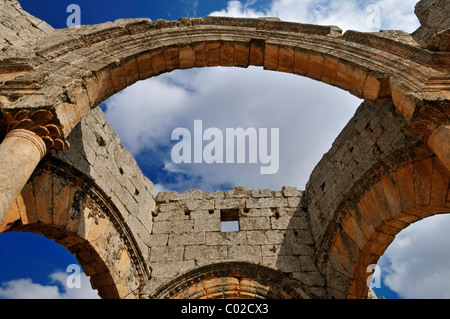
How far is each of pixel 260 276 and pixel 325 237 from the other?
1.63m

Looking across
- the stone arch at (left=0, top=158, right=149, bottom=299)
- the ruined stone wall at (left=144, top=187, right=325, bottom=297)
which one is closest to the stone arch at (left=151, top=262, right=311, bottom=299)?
the ruined stone wall at (left=144, top=187, right=325, bottom=297)

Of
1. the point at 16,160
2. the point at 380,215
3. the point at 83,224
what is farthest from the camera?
the point at 380,215

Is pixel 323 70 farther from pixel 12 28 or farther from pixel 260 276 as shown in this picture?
pixel 12 28

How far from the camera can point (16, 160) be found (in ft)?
11.4

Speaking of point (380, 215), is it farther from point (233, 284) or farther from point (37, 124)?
point (37, 124)

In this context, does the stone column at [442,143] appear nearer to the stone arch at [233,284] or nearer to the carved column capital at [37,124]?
the stone arch at [233,284]

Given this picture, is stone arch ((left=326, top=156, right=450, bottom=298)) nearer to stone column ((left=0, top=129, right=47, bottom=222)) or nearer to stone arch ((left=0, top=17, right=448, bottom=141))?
stone arch ((left=0, top=17, right=448, bottom=141))

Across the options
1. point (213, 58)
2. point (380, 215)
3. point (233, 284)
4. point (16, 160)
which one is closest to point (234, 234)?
point (233, 284)

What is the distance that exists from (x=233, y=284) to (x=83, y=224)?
3.34 m

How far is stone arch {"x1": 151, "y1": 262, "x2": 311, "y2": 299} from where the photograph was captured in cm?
680

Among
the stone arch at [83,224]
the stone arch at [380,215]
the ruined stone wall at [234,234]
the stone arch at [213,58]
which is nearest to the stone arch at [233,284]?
the ruined stone wall at [234,234]

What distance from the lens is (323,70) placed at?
18.6ft

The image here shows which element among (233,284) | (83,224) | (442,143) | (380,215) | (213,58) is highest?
(213,58)

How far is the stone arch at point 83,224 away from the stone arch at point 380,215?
4.06 meters
